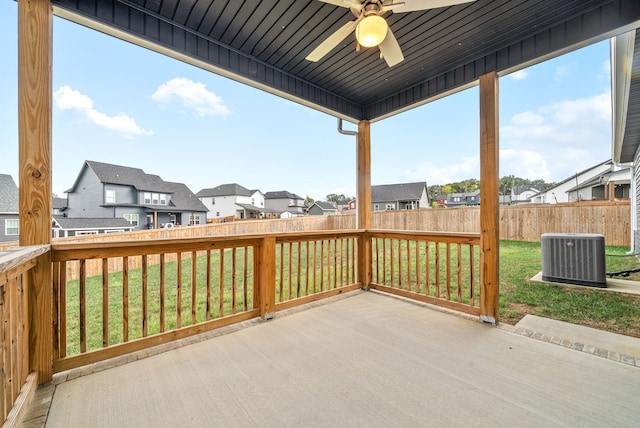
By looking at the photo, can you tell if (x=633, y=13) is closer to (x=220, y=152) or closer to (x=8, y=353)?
(x=220, y=152)

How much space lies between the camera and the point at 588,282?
3775 mm

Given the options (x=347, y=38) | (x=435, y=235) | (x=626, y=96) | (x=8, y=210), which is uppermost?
(x=347, y=38)

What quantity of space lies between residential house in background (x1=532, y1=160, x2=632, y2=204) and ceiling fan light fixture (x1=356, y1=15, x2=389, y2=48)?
387 inches

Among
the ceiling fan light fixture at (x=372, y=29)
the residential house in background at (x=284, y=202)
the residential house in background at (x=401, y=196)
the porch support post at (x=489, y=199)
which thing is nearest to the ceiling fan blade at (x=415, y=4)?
the ceiling fan light fixture at (x=372, y=29)

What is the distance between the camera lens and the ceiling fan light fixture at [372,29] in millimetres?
1687

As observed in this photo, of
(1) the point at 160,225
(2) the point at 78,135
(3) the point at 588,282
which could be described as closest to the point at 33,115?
(2) the point at 78,135

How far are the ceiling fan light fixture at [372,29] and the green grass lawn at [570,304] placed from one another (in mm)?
2954

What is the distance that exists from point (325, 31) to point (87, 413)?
Result: 3.25 meters

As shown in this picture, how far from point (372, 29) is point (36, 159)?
2.33 meters

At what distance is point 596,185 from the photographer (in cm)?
1149

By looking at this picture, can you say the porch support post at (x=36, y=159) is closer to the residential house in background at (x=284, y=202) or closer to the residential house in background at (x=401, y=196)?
the residential house in background at (x=284, y=202)

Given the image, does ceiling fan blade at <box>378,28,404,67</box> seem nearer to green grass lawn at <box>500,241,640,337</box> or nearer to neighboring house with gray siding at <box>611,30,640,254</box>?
neighboring house with gray siding at <box>611,30,640,254</box>

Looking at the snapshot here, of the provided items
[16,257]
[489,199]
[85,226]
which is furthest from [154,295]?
[489,199]

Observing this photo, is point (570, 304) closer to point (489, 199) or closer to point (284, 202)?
point (489, 199)
